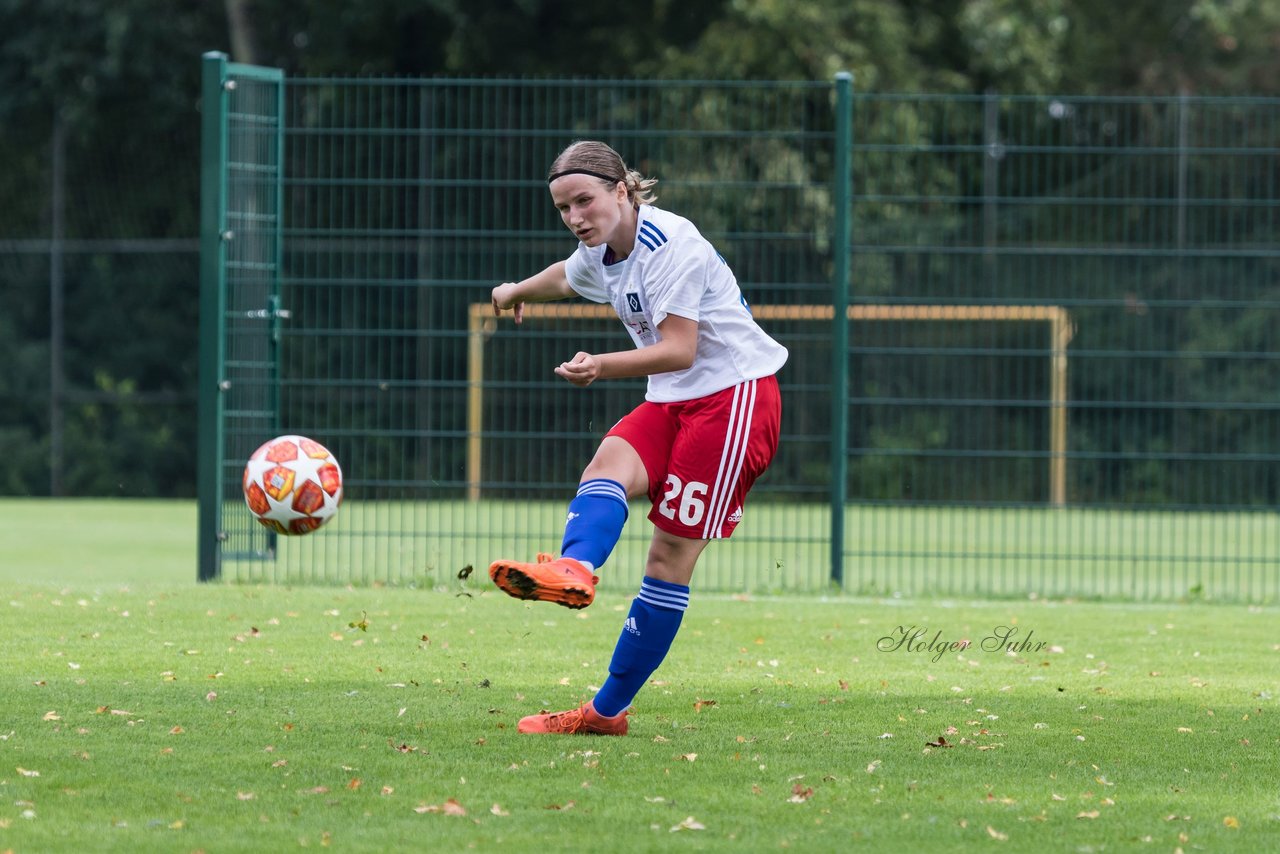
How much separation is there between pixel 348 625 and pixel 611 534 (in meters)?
3.12

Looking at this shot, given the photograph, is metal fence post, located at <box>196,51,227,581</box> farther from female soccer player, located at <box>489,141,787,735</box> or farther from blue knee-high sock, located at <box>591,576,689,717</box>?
blue knee-high sock, located at <box>591,576,689,717</box>

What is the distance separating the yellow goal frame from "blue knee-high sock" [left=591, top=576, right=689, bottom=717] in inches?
186

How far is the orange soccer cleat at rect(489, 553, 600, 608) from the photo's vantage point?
4.68 metres

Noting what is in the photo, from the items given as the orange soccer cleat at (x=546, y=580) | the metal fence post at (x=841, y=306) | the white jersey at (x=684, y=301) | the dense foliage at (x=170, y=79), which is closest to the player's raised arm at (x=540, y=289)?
the white jersey at (x=684, y=301)

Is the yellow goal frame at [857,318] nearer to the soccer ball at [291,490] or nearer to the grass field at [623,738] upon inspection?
the grass field at [623,738]

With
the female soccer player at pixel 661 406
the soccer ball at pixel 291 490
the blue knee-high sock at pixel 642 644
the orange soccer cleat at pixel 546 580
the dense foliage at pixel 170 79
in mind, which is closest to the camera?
the orange soccer cleat at pixel 546 580

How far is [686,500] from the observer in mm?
5312

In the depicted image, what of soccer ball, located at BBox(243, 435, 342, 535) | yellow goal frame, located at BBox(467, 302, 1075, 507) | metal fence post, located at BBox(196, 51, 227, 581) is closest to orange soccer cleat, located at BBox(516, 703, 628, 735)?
soccer ball, located at BBox(243, 435, 342, 535)

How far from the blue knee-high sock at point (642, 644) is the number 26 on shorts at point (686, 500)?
24cm

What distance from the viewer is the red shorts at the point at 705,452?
17.4 ft

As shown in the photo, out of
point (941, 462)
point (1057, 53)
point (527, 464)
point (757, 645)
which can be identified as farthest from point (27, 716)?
point (1057, 53)

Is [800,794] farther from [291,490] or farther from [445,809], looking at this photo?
[291,490]

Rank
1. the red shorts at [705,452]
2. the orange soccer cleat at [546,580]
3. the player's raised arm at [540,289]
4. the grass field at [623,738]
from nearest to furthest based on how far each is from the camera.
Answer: the grass field at [623,738]
the orange soccer cleat at [546,580]
the red shorts at [705,452]
the player's raised arm at [540,289]

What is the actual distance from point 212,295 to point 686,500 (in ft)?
17.4
